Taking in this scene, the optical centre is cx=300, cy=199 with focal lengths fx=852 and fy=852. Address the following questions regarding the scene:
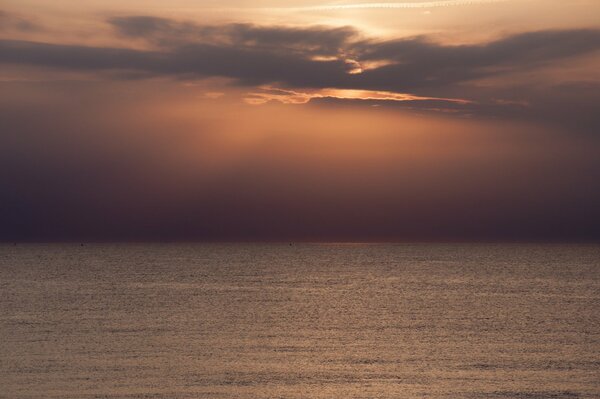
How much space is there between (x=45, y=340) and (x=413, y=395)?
1312 inches

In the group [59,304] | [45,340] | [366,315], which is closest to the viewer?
[45,340]

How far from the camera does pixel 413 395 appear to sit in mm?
44844

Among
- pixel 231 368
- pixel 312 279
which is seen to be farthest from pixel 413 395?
pixel 312 279

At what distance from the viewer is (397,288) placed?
141m

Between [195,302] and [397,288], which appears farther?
[397,288]

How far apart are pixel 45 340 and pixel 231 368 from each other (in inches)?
799

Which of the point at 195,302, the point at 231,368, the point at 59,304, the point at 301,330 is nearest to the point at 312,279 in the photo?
the point at 195,302

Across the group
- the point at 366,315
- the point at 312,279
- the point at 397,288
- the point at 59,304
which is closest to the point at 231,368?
the point at 366,315

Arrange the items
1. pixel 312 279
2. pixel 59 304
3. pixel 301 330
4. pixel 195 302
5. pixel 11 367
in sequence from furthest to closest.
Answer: pixel 312 279, pixel 195 302, pixel 59 304, pixel 301 330, pixel 11 367

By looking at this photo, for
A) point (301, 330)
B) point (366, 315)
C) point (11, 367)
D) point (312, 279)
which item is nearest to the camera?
point (11, 367)

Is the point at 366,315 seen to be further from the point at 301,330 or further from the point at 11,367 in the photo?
the point at 11,367

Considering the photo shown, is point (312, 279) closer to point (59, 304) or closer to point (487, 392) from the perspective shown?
point (59, 304)

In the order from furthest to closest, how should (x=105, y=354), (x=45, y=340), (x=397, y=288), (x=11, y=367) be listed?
(x=397, y=288), (x=45, y=340), (x=105, y=354), (x=11, y=367)

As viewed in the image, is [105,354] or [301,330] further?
[301,330]
